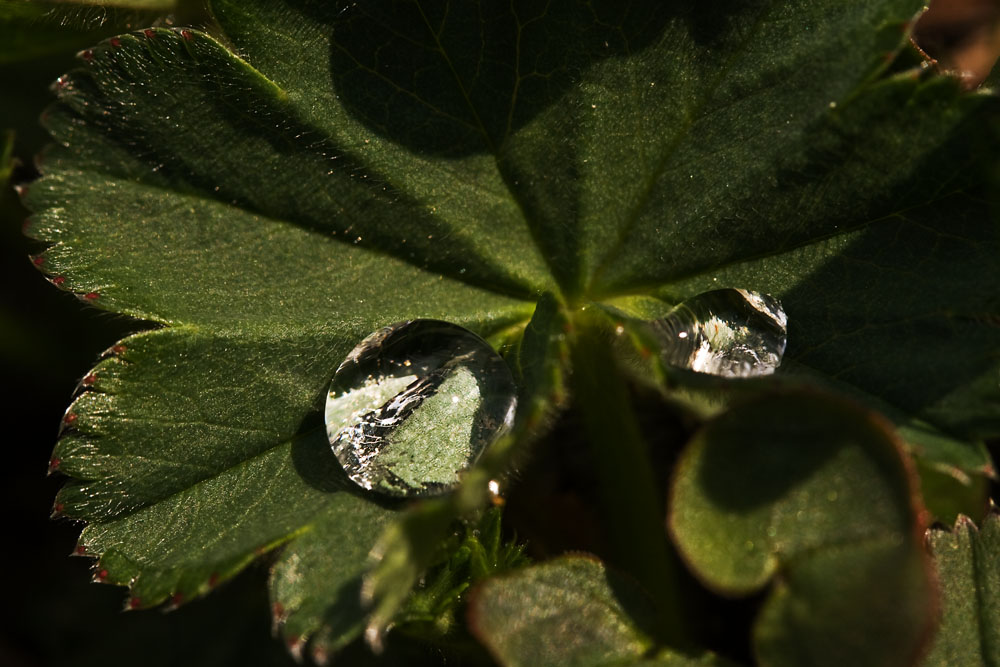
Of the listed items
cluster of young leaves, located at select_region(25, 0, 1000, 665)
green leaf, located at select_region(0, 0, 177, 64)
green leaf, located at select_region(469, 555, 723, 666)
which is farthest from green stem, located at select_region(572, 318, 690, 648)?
green leaf, located at select_region(0, 0, 177, 64)

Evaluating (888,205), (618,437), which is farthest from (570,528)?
(888,205)

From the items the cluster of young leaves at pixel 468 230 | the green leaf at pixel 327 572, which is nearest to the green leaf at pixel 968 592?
the cluster of young leaves at pixel 468 230

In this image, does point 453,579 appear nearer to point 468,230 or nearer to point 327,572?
point 327,572

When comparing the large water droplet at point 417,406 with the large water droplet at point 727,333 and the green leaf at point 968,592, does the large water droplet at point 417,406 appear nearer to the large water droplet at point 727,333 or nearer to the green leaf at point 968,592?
the large water droplet at point 727,333

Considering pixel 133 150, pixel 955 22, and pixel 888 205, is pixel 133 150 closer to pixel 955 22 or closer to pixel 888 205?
pixel 888 205

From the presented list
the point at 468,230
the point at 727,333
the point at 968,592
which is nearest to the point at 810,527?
the point at 727,333
